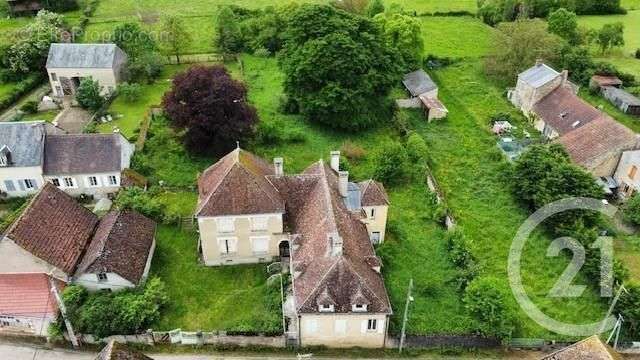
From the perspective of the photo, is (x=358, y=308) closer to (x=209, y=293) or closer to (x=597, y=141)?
(x=209, y=293)

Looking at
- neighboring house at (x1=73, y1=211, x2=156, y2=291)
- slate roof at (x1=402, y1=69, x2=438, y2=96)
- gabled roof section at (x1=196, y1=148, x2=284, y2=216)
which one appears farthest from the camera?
slate roof at (x1=402, y1=69, x2=438, y2=96)

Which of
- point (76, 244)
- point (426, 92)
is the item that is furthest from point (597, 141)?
point (76, 244)

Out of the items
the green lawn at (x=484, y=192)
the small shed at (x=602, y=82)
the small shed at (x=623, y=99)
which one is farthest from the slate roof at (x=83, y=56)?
the small shed at (x=623, y=99)

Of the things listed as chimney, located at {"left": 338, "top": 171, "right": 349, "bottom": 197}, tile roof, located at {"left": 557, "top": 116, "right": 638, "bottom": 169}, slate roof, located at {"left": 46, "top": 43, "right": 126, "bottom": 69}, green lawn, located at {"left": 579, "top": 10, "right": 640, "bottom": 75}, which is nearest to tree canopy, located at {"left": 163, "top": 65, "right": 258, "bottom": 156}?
chimney, located at {"left": 338, "top": 171, "right": 349, "bottom": 197}

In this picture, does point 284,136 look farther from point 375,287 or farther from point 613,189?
point 613,189

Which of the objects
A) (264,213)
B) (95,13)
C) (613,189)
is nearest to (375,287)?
(264,213)

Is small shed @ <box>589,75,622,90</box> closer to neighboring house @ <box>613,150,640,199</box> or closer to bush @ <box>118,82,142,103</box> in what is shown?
neighboring house @ <box>613,150,640,199</box>
